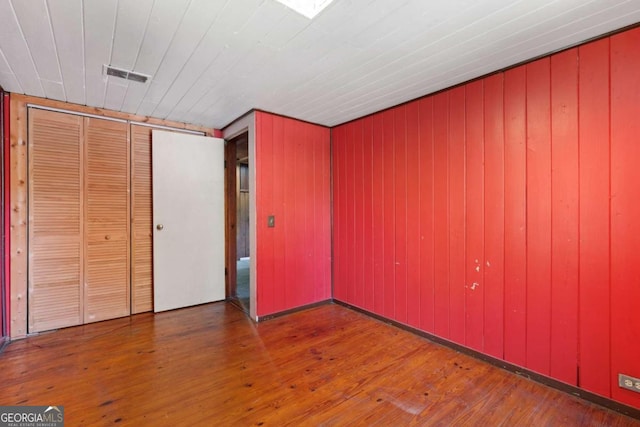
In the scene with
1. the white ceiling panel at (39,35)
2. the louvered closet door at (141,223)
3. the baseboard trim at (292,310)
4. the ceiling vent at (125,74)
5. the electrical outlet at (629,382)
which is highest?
the ceiling vent at (125,74)

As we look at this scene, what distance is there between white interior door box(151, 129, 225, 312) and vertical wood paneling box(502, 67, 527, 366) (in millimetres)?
3179

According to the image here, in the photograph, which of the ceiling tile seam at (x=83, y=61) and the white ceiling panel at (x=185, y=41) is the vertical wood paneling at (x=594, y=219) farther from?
the ceiling tile seam at (x=83, y=61)

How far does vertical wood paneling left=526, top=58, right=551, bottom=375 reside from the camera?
2014mm

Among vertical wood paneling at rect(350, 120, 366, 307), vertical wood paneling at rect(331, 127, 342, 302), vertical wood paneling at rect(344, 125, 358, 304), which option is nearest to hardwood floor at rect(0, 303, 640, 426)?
vertical wood paneling at rect(350, 120, 366, 307)

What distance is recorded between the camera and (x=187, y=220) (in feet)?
11.7

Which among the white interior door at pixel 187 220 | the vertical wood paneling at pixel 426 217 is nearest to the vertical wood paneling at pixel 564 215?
the vertical wood paneling at pixel 426 217

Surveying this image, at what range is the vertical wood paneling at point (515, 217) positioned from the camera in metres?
2.12

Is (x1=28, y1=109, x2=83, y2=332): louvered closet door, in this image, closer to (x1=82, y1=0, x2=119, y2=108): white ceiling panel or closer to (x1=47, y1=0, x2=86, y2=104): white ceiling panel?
(x1=47, y1=0, x2=86, y2=104): white ceiling panel

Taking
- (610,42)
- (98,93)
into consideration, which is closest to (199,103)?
(98,93)

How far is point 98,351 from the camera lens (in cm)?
247

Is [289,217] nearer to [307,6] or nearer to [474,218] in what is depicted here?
[474,218]

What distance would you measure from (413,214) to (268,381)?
1954 millimetres

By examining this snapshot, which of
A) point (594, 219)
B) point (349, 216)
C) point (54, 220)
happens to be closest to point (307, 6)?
point (594, 219)

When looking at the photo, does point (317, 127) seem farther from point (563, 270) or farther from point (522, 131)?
point (563, 270)
